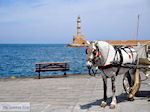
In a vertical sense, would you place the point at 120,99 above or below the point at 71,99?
above

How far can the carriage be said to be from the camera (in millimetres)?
6152

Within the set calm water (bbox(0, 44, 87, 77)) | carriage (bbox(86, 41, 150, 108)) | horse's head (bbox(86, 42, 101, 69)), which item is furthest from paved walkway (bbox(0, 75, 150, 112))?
calm water (bbox(0, 44, 87, 77))

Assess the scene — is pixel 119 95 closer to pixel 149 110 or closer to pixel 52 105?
pixel 149 110

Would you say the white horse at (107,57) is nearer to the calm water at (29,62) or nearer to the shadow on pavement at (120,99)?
the shadow on pavement at (120,99)

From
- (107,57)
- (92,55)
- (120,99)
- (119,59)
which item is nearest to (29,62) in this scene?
(120,99)

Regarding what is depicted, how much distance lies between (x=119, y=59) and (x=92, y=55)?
114 centimetres

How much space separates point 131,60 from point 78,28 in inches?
5091

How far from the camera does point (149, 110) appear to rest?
642cm

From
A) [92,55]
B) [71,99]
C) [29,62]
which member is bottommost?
[29,62]

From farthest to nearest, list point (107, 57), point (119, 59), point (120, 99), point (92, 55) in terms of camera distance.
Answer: point (120, 99)
point (119, 59)
point (107, 57)
point (92, 55)

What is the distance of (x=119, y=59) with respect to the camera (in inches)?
263

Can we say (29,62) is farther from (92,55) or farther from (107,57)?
(92,55)

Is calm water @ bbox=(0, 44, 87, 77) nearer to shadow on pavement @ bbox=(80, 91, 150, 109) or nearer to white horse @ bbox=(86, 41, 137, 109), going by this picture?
shadow on pavement @ bbox=(80, 91, 150, 109)

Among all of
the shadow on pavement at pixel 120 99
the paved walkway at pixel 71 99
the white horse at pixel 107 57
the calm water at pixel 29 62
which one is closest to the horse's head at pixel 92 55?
the white horse at pixel 107 57
